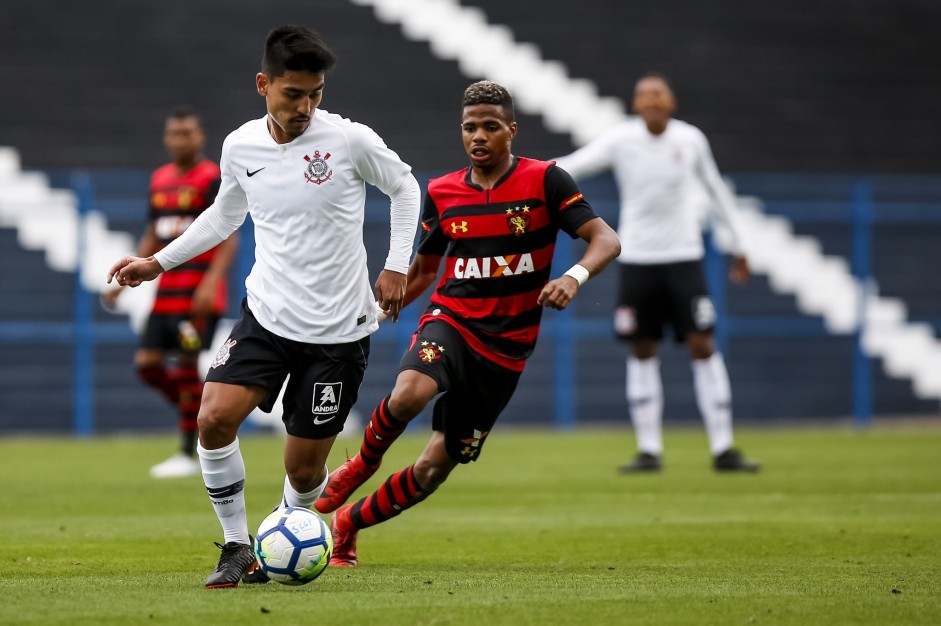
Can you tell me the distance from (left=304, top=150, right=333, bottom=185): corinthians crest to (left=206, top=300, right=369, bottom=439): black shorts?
555 millimetres

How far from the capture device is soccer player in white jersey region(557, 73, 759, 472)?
33.1 feet

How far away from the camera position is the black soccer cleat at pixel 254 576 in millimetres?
5258

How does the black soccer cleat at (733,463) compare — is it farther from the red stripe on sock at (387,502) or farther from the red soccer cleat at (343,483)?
the red soccer cleat at (343,483)

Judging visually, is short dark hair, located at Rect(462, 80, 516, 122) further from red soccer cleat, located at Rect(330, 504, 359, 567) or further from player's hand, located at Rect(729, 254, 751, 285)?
player's hand, located at Rect(729, 254, 751, 285)

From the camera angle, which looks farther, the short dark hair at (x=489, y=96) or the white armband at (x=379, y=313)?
the short dark hair at (x=489, y=96)

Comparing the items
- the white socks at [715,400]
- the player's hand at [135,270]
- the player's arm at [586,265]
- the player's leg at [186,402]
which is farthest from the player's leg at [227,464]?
the white socks at [715,400]

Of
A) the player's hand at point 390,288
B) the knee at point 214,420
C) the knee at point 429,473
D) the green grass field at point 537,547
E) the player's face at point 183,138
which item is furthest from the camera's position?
the player's face at point 183,138

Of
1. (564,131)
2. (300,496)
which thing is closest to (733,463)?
(300,496)

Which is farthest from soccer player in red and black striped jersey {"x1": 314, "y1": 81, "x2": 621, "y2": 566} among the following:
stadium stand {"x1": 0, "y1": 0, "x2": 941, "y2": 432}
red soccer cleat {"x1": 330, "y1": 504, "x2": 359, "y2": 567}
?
stadium stand {"x1": 0, "y1": 0, "x2": 941, "y2": 432}

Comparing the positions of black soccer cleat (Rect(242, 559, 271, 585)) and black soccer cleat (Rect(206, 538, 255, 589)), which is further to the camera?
black soccer cleat (Rect(242, 559, 271, 585))

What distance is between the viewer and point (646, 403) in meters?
10.4

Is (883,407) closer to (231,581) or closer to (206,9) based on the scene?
(206,9)

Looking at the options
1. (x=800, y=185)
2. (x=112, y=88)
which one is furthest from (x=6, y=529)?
(x=800, y=185)

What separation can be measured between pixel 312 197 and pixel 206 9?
11.7 m
